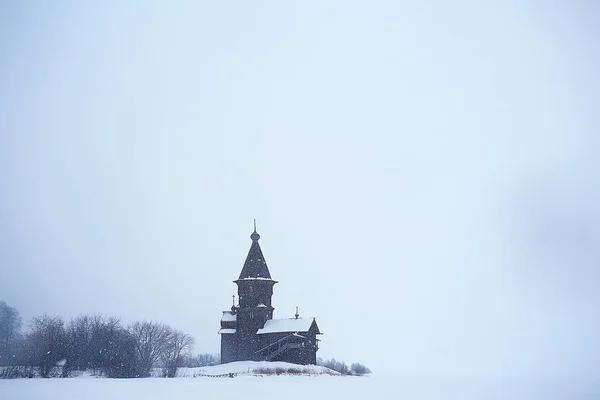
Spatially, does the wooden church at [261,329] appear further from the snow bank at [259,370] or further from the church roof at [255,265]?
the snow bank at [259,370]

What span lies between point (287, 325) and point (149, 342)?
1479cm

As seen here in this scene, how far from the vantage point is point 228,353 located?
6631 centimetres

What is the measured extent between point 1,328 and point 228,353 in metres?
27.2

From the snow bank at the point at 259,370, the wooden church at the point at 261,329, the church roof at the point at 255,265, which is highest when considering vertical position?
the church roof at the point at 255,265

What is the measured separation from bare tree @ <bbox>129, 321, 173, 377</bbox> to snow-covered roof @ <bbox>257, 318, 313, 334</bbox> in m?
10.5

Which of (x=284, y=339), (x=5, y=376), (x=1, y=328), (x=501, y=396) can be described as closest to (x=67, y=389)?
(x=5, y=376)

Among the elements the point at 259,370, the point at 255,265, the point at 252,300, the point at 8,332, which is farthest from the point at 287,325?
the point at 8,332

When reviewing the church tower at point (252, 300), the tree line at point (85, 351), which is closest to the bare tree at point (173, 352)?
the tree line at point (85, 351)

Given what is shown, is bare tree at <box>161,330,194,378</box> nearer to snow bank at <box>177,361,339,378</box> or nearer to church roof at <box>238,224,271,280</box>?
snow bank at <box>177,361,339,378</box>

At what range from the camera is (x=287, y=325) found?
64312 millimetres

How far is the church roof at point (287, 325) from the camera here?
63.6 m

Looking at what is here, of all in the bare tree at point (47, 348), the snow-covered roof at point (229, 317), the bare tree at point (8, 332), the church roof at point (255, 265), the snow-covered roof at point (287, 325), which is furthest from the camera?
the snow-covered roof at point (229, 317)

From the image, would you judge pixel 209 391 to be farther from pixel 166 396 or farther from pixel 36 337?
pixel 36 337

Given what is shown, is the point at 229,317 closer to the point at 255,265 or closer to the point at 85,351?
the point at 255,265
